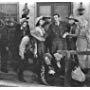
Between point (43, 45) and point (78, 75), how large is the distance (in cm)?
68

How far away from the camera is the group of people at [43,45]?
466 centimetres

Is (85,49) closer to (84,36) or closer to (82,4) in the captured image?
(84,36)

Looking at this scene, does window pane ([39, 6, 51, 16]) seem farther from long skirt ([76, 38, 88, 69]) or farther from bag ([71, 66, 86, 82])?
bag ([71, 66, 86, 82])

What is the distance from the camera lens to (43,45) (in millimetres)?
4691

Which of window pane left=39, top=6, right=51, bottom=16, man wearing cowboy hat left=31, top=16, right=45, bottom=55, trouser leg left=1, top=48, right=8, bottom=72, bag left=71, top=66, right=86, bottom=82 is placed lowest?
bag left=71, top=66, right=86, bottom=82

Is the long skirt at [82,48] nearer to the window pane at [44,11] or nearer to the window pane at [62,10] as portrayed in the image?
the window pane at [62,10]

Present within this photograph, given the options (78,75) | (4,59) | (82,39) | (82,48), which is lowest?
(78,75)

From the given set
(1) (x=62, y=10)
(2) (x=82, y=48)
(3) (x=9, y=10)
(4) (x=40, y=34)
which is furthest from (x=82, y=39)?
(3) (x=9, y=10)

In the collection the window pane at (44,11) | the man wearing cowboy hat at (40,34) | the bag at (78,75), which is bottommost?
the bag at (78,75)

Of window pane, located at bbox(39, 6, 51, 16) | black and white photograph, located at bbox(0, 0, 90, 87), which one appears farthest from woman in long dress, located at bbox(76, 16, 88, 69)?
window pane, located at bbox(39, 6, 51, 16)

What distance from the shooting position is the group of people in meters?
4.66

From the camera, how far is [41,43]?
15.4 ft

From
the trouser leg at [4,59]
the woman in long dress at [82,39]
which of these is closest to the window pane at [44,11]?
the woman in long dress at [82,39]

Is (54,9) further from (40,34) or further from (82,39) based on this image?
(82,39)
